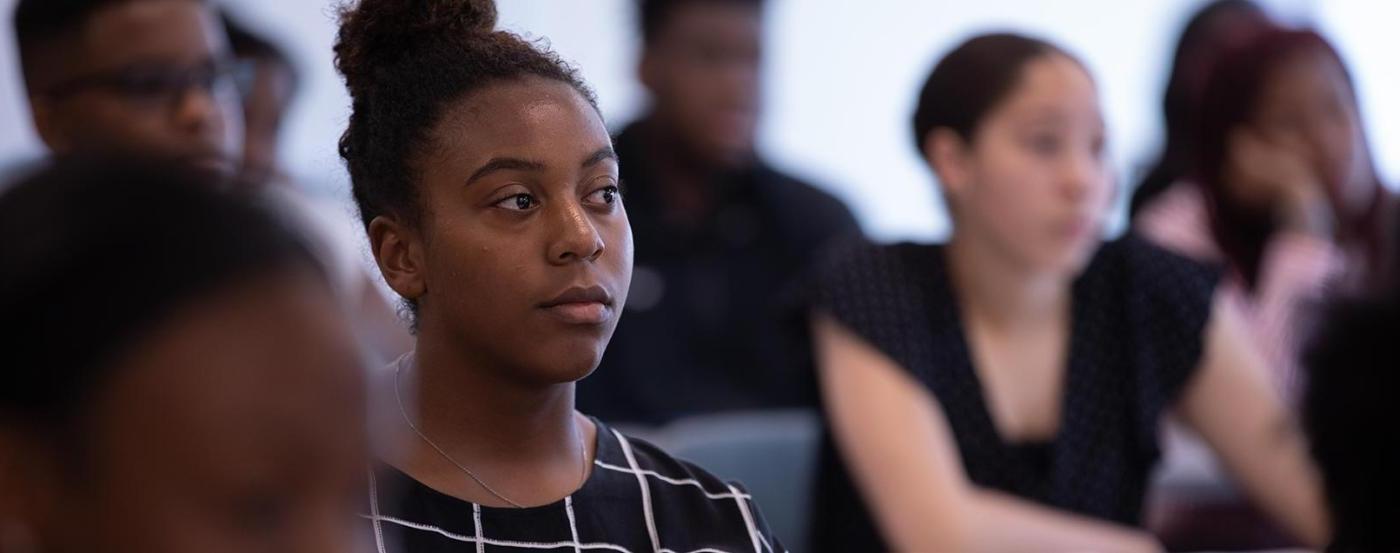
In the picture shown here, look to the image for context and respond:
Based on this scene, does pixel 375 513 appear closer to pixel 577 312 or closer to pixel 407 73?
pixel 577 312

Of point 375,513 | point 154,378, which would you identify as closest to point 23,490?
point 154,378

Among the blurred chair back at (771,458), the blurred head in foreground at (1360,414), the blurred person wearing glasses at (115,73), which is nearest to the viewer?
the blurred head in foreground at (1360,414)

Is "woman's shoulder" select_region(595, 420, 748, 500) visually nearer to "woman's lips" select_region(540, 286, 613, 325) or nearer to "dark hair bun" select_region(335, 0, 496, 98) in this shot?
"woman's lips" select_region(540, 286, 613, 325)

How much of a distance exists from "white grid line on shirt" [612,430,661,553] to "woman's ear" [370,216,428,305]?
0.20 meters

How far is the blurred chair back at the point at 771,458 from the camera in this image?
6.82ft

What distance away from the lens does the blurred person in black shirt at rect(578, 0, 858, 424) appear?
286cm

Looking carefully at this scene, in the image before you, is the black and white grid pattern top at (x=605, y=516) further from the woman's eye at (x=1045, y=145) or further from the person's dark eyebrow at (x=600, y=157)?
the woman's eye at (x=1045, y=145)

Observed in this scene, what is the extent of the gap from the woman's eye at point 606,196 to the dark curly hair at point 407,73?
69mm

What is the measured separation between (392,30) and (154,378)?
0.67m

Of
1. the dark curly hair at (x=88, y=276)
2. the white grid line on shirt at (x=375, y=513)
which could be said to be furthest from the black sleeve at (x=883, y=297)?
the dark curly hair at (x=88, y=276)

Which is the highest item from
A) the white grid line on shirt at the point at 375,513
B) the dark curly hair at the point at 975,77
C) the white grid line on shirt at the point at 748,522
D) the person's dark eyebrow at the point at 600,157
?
the dark curly hair at the point at 975,77

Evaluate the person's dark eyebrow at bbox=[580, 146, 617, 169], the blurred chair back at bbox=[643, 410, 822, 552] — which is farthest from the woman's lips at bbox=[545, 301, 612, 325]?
the blurred chair back at bbox=[643, 410, 822, 552]

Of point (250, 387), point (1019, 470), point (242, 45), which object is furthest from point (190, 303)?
point (242, 45)

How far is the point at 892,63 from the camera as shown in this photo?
3.81 meters
